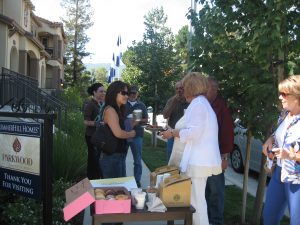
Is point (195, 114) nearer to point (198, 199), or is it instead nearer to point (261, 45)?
point (198, 199)

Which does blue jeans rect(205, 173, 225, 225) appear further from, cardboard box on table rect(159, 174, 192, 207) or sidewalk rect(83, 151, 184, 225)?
cardboard box on table rect(159, 174, 192, 207)

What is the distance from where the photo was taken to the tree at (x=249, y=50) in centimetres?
430

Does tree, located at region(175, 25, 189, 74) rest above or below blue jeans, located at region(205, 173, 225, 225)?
above

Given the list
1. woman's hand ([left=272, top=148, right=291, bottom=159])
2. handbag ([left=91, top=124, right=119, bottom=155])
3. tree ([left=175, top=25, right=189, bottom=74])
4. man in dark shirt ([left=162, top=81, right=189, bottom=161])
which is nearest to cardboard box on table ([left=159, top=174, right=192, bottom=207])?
woman's hand ([left=272, top=148, right=291, bottom=159])

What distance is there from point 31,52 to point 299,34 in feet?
80.7

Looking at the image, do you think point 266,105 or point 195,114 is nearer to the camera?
point 195,114

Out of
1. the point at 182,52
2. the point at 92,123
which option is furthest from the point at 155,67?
the point at 92,123

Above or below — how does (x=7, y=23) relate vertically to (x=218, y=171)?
above

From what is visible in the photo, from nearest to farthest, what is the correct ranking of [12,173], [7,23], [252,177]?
[12,173], [252,177], [7,23]

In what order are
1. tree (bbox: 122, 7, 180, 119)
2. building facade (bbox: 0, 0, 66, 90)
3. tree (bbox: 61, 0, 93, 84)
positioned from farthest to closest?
tree (bbox: 61, 0, 93, 84) → building facade (bbox: 0, 0, 66, 90) → tree (bbox: 122, 7, 180, 119)

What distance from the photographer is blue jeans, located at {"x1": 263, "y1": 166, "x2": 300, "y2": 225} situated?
335 cm

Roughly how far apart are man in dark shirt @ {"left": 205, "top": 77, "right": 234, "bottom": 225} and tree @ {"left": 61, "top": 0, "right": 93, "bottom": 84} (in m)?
51.2

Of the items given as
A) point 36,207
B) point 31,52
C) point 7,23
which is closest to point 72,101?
point 7,23

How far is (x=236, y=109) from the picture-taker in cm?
526
